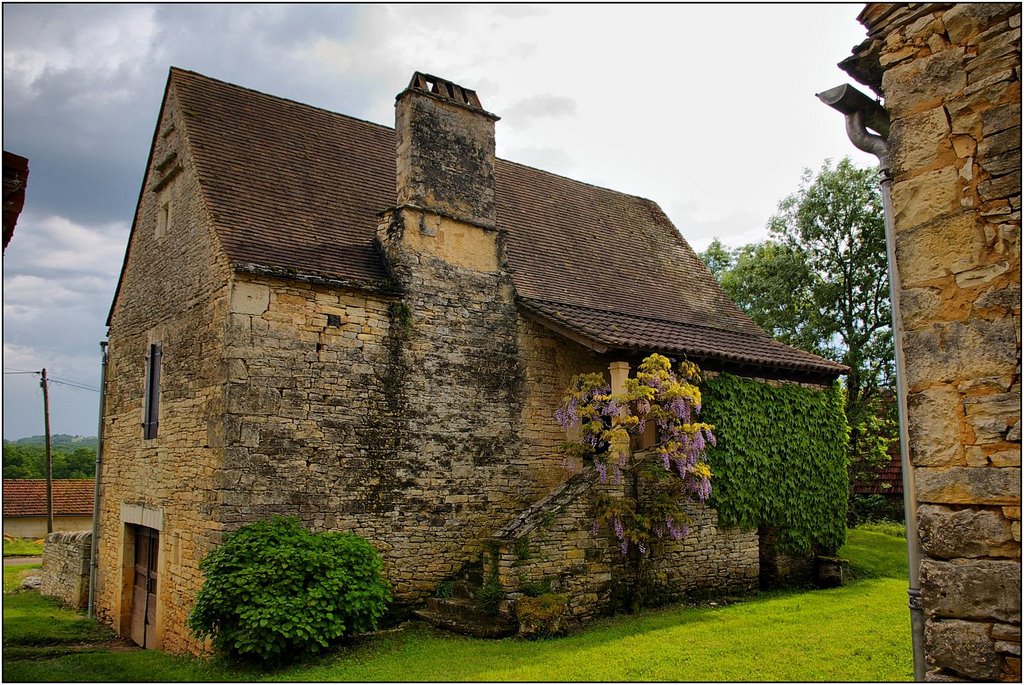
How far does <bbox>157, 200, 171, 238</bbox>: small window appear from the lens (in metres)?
12.3

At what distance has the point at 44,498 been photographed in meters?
28.3

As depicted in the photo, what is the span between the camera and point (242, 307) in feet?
32.0

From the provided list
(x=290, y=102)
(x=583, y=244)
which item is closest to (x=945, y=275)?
(x=583, y=244)

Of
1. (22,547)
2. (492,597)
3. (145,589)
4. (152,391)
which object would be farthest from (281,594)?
(22,547)

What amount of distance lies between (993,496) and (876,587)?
10.2 m

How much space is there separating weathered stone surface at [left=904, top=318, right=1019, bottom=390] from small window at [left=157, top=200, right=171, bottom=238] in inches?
440

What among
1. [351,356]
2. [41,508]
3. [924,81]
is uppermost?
[924,81]

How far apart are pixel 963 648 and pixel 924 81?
2971mm

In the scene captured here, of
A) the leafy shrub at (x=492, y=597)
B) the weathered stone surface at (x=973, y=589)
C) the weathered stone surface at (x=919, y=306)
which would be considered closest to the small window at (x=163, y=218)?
the leafy shrub at (x=492, y=597)

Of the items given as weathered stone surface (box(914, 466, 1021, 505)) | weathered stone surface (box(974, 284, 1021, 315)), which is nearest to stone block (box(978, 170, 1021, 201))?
weathered stone surface (box(974, 284, 1021, 315))

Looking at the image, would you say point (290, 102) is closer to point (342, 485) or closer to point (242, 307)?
point (242, 307)

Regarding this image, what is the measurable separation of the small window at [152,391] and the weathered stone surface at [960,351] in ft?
34.7

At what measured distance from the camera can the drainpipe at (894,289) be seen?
4.24m

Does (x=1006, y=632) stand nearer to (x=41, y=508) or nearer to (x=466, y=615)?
(x=466, y=615)
